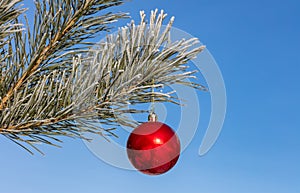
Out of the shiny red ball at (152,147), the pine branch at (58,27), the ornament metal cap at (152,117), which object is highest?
the pine branch at (58,27)

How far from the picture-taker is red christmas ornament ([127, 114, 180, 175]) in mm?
1938

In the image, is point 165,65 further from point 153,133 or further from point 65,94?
point 65,94

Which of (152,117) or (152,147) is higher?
(152,117)

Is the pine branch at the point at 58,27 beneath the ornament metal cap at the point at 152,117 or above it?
above

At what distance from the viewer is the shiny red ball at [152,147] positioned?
1.94 meters

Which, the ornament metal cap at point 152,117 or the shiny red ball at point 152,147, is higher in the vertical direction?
the ornament metal cap at point 152,117

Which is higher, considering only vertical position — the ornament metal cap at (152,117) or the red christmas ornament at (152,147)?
the ornament metal cap at (152,117)

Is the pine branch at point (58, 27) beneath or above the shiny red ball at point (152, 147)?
above

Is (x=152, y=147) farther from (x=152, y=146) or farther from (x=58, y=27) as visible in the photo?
(x=58, y=27)

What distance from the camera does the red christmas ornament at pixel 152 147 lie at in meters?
1.94

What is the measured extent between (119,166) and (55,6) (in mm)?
916

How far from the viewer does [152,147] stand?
195 centimetres

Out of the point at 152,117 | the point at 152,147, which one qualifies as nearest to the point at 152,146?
the point at 152,147

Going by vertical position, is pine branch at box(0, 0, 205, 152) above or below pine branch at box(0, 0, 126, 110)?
below
